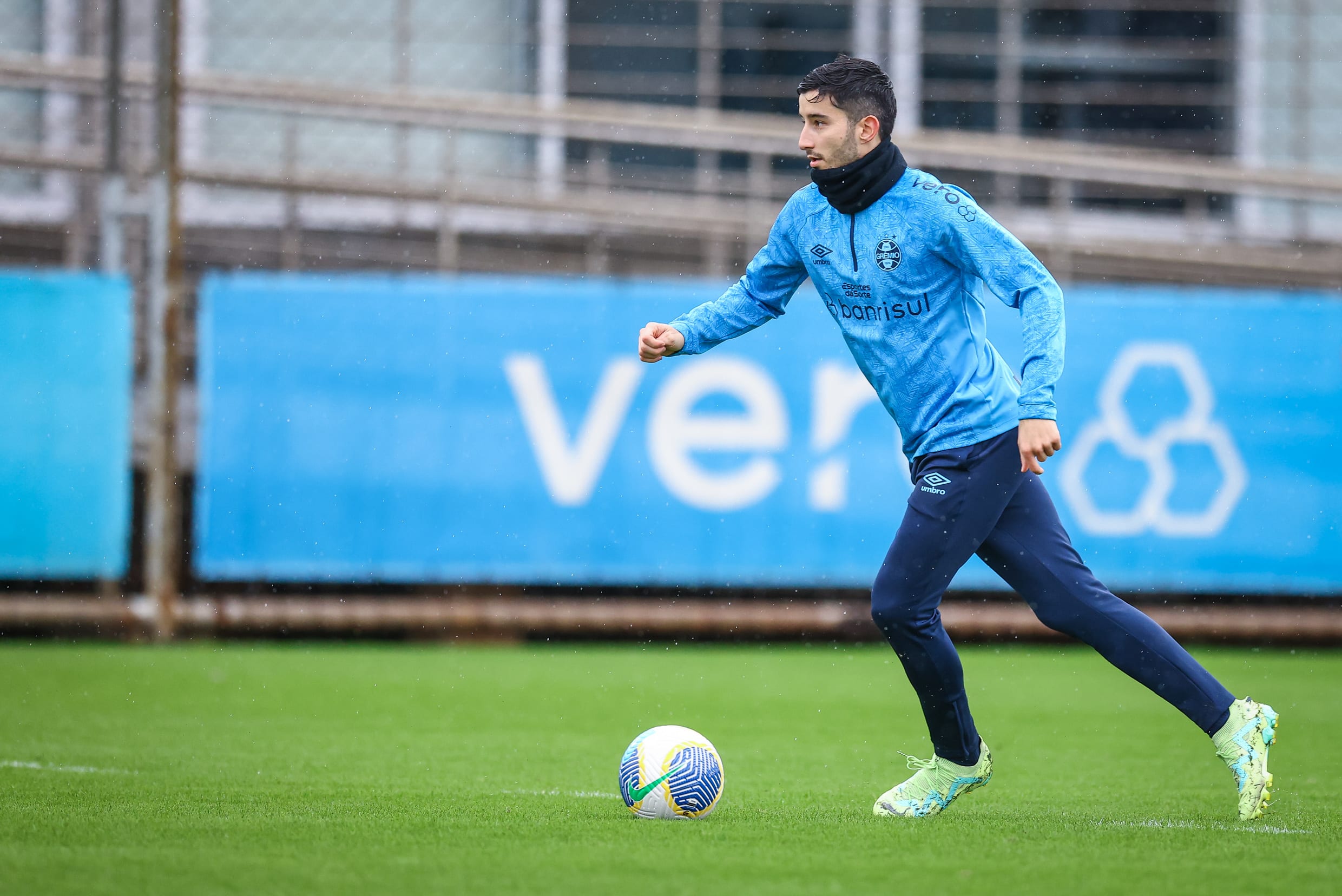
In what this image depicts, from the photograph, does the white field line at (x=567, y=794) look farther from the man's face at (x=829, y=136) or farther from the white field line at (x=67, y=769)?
the man's face at (x=829, y=136)

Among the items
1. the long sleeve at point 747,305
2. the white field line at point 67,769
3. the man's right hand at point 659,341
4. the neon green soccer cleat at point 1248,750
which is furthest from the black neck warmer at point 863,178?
the white field line at point 67,769

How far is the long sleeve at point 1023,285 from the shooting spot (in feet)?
14.4

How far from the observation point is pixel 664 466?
32.7 feet

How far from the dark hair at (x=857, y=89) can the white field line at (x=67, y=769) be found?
306cm

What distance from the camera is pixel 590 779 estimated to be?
213 inches

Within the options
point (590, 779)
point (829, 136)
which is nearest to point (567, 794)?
point (590, 779)

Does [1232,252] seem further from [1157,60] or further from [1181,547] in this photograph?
[1181,547]

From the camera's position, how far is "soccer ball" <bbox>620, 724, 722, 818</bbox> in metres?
4.54

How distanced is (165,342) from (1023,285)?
274 inches

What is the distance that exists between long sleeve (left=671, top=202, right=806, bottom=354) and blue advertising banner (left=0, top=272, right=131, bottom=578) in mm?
5851

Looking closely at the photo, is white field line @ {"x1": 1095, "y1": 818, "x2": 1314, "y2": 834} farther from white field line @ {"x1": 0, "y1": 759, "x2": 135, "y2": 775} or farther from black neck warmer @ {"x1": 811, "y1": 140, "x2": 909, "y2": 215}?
white field line @ {"x1": 0, "y1": 759, "x2": 135, "y2": 775}

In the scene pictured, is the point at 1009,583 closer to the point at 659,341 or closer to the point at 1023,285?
the point at 1023,285

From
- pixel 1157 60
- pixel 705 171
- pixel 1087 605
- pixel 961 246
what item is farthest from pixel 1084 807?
pixel 1157 60

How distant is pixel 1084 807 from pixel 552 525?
17.8 feet
